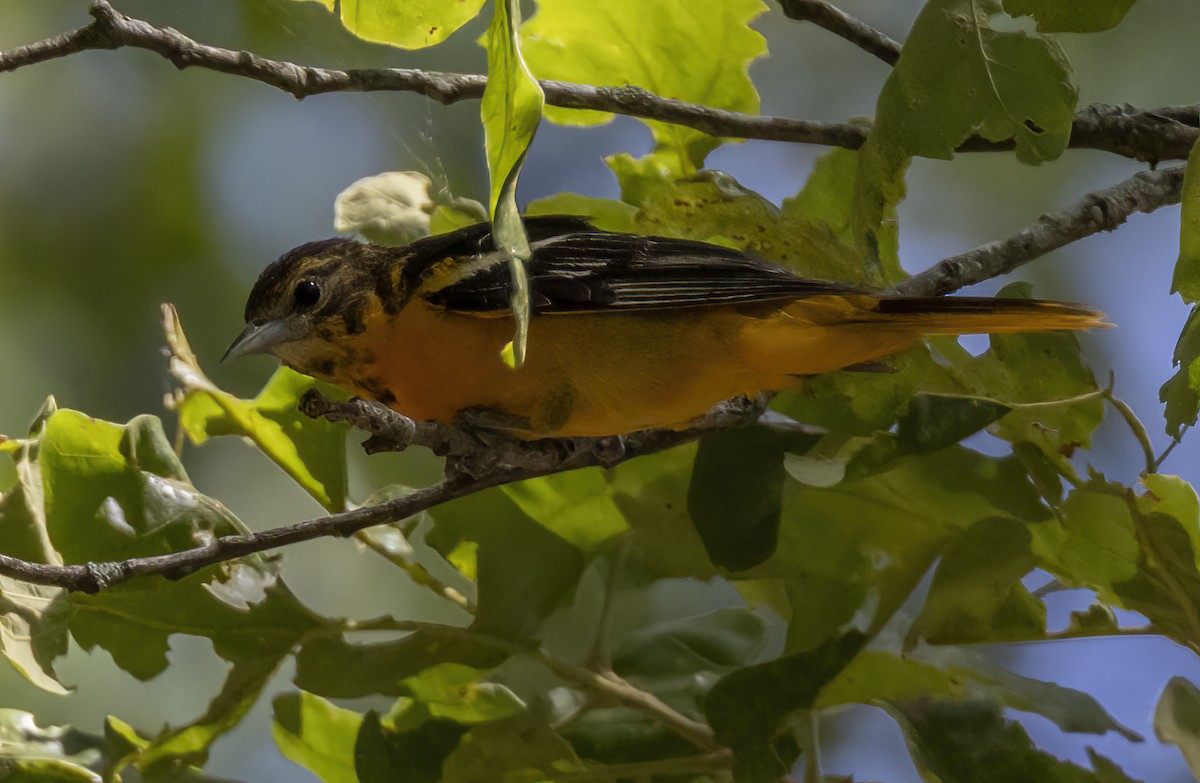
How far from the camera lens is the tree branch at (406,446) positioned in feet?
2.47

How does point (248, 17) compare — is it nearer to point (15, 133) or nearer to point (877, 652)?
point (15, 133)

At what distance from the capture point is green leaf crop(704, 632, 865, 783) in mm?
759

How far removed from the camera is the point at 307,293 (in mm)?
1012

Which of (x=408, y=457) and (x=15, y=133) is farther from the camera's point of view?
(x=15, y=133)

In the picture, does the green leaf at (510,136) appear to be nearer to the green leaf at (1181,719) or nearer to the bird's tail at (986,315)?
the bird's tail at (986,315)

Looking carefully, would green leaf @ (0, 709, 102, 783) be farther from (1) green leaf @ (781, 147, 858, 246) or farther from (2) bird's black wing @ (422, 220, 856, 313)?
(1) green leaf @ (781, 147, 858, 246)

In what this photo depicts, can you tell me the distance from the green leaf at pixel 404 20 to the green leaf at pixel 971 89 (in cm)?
30

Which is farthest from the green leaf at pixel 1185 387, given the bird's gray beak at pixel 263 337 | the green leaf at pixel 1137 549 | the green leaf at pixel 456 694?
the bird's gray beak at pixel 263 337

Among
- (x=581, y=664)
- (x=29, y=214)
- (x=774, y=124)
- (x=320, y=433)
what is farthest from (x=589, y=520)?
(x=29, y=214)

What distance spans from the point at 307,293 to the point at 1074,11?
64cm

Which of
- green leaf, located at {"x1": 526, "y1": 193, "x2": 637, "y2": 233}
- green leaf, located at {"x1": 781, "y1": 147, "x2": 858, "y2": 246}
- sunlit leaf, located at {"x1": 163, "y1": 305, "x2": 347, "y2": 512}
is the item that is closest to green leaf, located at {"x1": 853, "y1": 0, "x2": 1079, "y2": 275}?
green leaf, located at {"x1": 781, "y1": 147, "x2": 858, "y2": 246}

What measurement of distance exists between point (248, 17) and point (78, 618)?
65cm

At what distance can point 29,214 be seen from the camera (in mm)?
1751

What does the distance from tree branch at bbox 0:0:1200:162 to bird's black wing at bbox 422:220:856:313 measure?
0.35 feet
